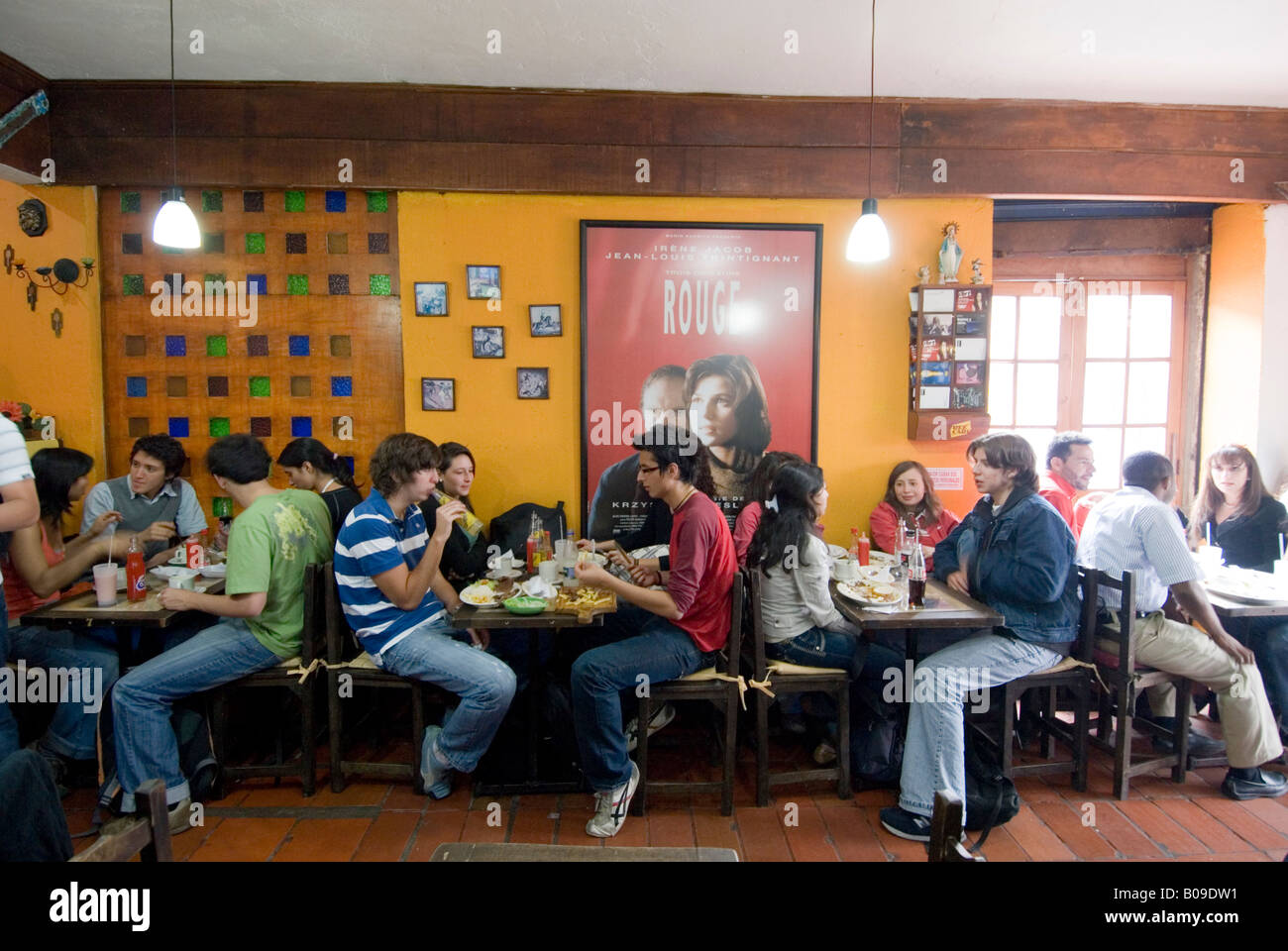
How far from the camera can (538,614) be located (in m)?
3.15

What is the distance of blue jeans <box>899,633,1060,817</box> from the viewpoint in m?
3.03

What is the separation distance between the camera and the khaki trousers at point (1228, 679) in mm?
3285

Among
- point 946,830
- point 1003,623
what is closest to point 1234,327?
point 1003,623

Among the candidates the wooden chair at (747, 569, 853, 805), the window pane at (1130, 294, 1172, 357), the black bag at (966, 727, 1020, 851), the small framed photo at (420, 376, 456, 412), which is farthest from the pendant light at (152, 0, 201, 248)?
the window pane at (1130, 294, 1172, 357)

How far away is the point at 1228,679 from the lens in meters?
3.30

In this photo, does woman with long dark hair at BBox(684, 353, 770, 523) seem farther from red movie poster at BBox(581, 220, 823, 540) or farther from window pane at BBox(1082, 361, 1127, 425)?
window pane at BBox(1082, 361, 1127, 425)

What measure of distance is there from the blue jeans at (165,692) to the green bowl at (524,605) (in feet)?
3.76

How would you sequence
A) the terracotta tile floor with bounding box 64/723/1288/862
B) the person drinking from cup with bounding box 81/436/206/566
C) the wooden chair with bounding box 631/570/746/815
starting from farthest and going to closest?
the person drinking from cup with bounding box 81/436/206/566 < the wooden chair with bounding box 631/570/746/815 < the terracotta tile floor with bounding box 64/723/1288/862

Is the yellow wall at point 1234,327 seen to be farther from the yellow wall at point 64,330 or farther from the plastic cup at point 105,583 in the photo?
the yellow wall at point 64,330

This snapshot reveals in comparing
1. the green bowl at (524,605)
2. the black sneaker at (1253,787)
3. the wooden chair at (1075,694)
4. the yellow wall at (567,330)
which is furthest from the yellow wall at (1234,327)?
the green bowl at (524,605)

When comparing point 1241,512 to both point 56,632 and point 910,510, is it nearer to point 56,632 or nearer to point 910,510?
point 910,510

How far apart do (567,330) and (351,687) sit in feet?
8.17

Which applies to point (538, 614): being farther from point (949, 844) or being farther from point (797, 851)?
point (949, 844)

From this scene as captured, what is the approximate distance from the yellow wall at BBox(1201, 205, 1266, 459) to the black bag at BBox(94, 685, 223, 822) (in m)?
6.47
